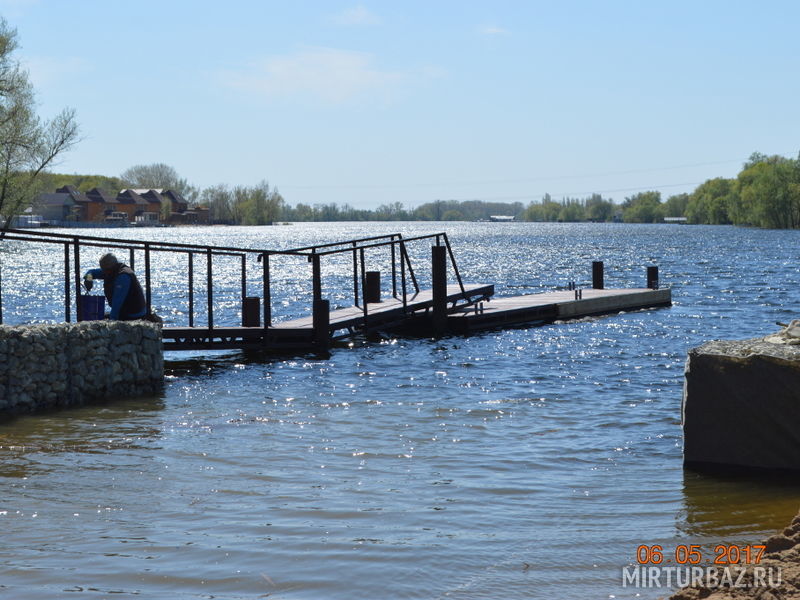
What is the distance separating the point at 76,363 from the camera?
40.7 feet

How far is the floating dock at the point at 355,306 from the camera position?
1631cm

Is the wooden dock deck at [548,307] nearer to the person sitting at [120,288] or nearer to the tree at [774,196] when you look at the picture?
the person sitting at [120,288]

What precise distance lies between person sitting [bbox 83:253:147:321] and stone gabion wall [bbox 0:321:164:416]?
1.96 ft

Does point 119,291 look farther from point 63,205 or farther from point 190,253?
point 63,205

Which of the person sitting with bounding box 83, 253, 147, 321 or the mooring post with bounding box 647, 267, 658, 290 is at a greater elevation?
the person sitting with bounding box 83, 253, 147, 321

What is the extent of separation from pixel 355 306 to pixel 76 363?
10.3 metres

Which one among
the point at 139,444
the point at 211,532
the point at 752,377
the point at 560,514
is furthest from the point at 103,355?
the point at 752,377

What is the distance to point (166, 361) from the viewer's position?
57.5ft

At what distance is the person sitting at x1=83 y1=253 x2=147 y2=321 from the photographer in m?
13.9

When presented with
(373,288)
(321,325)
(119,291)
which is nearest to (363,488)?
(119,291)

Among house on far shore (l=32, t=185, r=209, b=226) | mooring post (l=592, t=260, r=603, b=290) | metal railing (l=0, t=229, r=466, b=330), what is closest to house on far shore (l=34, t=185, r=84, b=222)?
house on far shore (l=32, t=185, r=209, b=226)

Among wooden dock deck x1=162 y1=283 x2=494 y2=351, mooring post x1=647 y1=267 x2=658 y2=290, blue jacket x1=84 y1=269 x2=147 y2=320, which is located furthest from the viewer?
mooring post x1=647 y1=267 x2=658 y2=290

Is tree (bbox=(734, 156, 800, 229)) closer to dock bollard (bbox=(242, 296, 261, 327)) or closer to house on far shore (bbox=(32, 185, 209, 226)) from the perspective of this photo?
house on far shore (bbox=(32, 185, 209, 226))

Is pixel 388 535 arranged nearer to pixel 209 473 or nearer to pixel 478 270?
pixel 209 473
